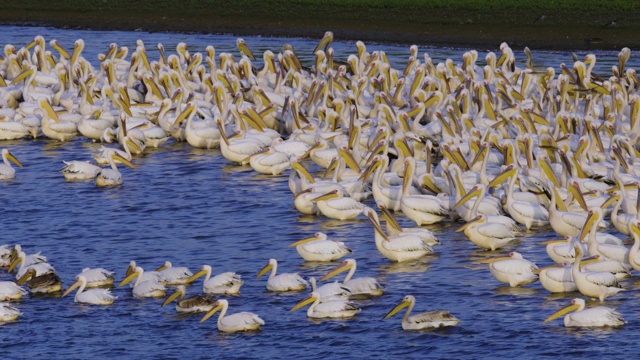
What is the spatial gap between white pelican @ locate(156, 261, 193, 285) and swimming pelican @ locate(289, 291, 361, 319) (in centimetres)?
148

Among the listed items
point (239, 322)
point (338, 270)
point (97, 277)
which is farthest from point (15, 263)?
point (338, 270)

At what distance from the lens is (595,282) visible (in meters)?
11.4

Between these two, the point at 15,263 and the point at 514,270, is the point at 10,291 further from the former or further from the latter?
the point at 514,270

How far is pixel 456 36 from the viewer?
29.1 metres

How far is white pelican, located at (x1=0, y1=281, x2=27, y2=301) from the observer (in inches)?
458

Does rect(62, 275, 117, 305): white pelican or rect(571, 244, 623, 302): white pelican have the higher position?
rect(571, 244, 623, 302): white pelican

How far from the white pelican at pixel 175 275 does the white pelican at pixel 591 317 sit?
363cm

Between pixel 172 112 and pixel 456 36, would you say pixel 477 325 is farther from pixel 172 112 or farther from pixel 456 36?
pixel 456 36

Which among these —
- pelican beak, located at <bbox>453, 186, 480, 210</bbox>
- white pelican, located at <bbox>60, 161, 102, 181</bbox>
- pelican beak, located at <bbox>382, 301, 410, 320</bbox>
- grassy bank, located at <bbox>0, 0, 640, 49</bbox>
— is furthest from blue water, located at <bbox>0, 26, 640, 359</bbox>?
grassy bank, located at <bbox>0, 0, 640, 49</bbox>

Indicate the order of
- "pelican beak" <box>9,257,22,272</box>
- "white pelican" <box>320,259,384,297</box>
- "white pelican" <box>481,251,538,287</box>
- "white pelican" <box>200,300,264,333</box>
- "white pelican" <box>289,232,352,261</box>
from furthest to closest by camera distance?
1. "white pelican" <box>289,232,352,261</box>
2. "pelican beak" <box>9,257,22,272</box>
3. "white pelican" <box>481,251,538,287</box>
4. "white pelican" <box>320,259,384,297</box>
5. "white pelican" <box>200,300,264,333</box>

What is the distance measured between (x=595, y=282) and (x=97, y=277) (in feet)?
15.4

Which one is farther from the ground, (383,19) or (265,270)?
(383,19)

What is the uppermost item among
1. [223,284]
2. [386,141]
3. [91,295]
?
[386,141]

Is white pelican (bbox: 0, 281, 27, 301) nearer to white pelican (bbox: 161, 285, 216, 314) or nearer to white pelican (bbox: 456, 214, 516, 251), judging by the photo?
white pelican (bbox: 161, 285, 216, 314)
